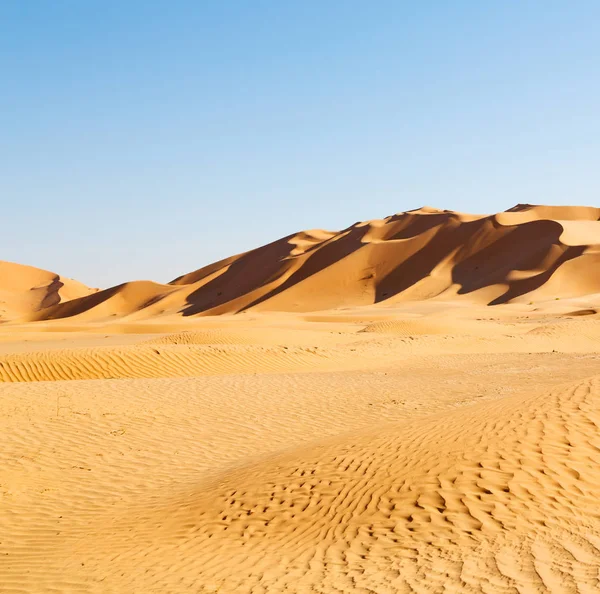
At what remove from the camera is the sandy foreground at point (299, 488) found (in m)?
5.57

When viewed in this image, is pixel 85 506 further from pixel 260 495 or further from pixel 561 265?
pixel 561 265

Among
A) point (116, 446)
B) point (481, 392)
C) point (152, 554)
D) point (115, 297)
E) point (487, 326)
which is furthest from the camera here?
point (115, 297)

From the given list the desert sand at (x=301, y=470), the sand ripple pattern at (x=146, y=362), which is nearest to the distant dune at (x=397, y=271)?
the sand ripple pattern at (x=146, y=362)

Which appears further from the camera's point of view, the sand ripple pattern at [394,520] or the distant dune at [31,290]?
the distant dune at [31,290]

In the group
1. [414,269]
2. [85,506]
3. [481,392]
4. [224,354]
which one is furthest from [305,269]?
[85,506]

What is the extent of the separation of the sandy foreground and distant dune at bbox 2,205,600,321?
42303 millimetres

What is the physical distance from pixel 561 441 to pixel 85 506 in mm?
5458

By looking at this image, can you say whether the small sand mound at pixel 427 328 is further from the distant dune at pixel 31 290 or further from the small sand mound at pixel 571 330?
the distant dune at pixel 31 290

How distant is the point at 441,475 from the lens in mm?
7117

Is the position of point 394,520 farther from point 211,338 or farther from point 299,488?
point 211,338

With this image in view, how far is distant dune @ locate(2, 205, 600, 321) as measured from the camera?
6067cm

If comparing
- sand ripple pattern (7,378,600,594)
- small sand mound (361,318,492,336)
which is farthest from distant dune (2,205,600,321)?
sand ripple pattern (7,378,600,594)

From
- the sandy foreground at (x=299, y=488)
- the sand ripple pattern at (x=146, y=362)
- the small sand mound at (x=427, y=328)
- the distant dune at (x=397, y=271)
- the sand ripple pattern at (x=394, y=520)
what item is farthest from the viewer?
the distant dune at (x=397, y=271)

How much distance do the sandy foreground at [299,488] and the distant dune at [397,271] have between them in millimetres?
42303
